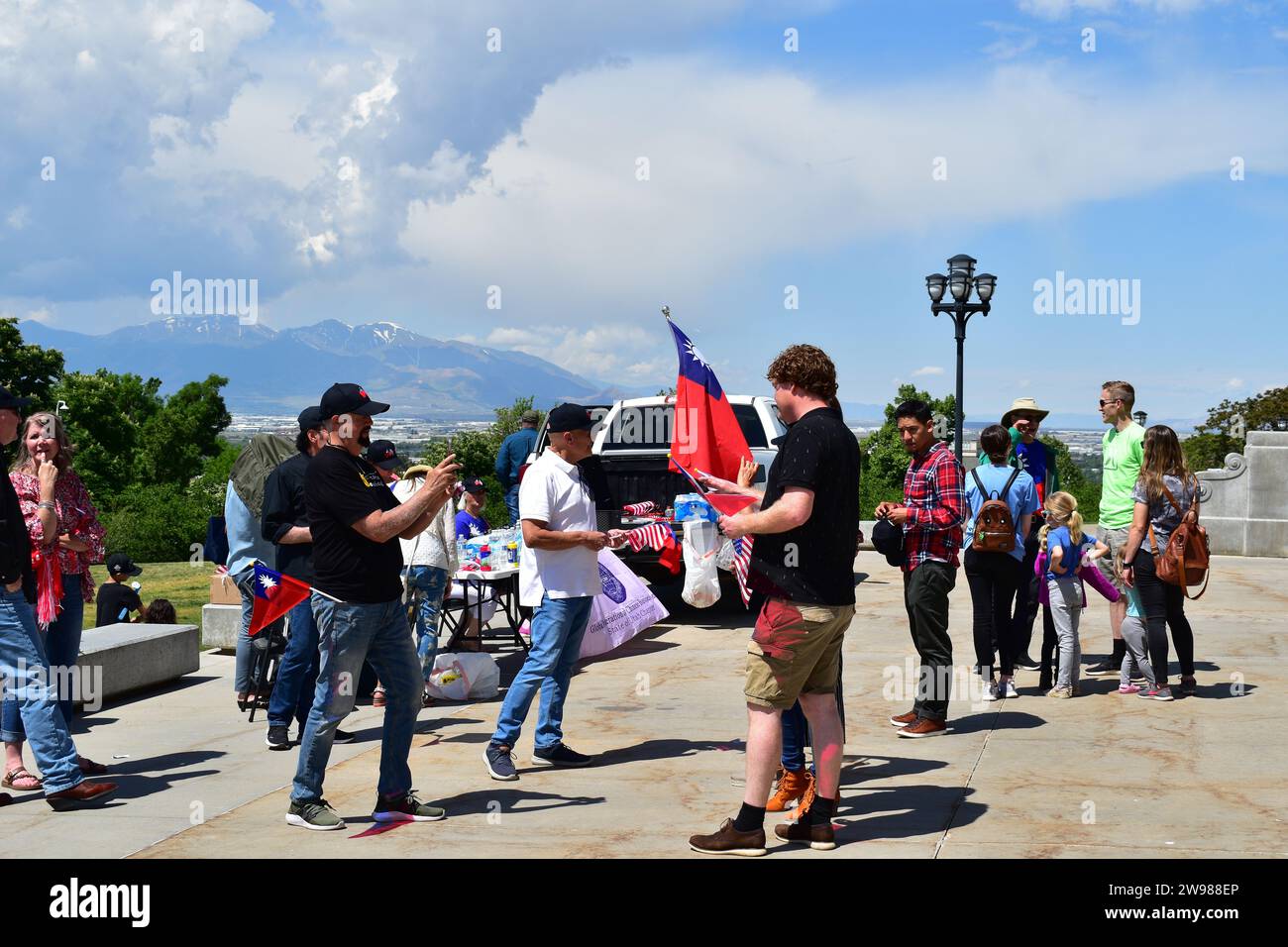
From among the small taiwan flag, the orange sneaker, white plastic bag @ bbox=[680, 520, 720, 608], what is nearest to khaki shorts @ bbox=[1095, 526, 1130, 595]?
white plastic bag @ bbox=[680, 520, 720, 608]

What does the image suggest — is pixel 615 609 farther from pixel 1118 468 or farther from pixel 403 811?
pixel 1118 468

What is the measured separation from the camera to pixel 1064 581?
330 inches

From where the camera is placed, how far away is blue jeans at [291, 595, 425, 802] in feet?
17.6

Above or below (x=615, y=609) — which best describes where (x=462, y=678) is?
below

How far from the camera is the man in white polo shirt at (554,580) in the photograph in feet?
20.9

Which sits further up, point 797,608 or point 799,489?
point 799,489

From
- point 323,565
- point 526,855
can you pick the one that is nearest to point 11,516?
point 323,565

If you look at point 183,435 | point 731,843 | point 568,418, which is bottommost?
point 731,843

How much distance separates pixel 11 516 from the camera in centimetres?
584

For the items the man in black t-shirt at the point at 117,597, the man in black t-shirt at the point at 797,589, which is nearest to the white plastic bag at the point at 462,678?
the man in black t-shirt at the point at 117,597

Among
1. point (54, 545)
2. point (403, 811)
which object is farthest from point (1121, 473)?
point (54, 545)

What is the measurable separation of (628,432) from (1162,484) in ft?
22.0

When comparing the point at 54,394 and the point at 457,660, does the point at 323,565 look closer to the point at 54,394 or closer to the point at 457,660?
Result: the point at 457,660

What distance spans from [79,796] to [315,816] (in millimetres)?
1346
